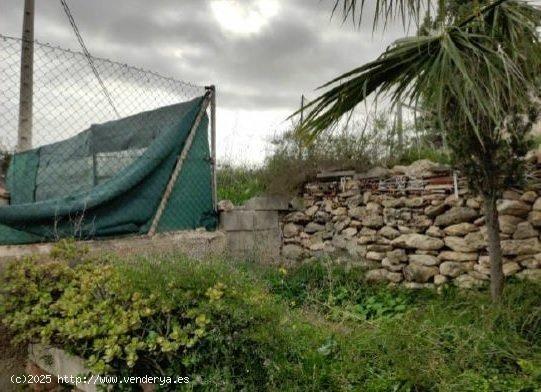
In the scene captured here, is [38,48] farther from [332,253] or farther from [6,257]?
[332,253]

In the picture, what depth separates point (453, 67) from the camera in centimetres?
263

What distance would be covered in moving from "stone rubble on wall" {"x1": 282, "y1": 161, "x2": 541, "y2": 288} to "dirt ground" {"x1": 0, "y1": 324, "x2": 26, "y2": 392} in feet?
11.1

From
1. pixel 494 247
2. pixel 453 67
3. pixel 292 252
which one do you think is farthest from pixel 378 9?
pixel 292 252

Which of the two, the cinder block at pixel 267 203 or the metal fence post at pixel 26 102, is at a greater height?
the metal fence post at pixel 26 102

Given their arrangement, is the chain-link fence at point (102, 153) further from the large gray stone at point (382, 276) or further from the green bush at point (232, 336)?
the large gray stone at point (382, 276)

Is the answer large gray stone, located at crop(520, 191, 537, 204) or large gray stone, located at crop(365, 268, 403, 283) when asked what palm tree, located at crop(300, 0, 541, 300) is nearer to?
large gray stone, located at crop(520, 191, 537, 204)

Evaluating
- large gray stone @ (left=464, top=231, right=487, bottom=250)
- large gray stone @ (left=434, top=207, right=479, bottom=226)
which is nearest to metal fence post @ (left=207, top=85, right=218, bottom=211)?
large gray stone @ (left=434, top=207, right=479, bottom=226)

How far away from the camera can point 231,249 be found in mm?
5266

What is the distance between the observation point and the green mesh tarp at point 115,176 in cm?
411

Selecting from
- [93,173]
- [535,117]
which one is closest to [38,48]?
[93,173]

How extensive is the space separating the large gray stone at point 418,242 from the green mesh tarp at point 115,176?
2382mm

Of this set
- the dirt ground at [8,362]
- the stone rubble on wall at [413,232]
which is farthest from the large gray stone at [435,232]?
the dirt ground at [8,362]

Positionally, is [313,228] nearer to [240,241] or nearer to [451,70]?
[240,241]

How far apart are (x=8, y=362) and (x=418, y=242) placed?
3951mm
